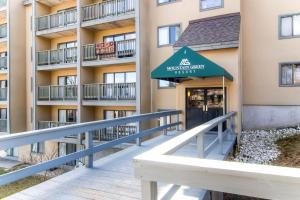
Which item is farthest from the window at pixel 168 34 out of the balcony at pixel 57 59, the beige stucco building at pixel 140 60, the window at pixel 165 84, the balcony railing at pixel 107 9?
the balcony at pixel 57 59

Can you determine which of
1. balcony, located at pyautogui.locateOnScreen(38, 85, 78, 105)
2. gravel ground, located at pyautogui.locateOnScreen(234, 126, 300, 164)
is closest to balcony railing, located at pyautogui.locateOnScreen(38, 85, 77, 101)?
balcony, located at pyautogui.locateOnScreen(38, 85, 78, 105)

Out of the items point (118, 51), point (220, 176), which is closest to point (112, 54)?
point (118, 51)

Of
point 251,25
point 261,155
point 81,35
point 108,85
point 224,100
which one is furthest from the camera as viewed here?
point 81,35

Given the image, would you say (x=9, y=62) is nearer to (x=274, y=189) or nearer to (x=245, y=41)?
(x=245, y=41)

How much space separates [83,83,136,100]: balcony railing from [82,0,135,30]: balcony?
4422mm

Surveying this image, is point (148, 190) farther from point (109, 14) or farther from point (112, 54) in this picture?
point (109, 14)

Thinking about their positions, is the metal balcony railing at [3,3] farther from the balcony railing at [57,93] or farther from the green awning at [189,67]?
the green awning at [189,67]

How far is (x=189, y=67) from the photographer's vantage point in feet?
33.4

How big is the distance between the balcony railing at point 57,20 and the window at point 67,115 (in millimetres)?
6974

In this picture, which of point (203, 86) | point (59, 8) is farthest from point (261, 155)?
point (59, 8)

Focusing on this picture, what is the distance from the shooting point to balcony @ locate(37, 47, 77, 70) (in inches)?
770

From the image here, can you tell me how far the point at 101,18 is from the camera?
17.7 metres

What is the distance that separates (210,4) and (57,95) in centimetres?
1341

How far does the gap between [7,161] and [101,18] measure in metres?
15.2
